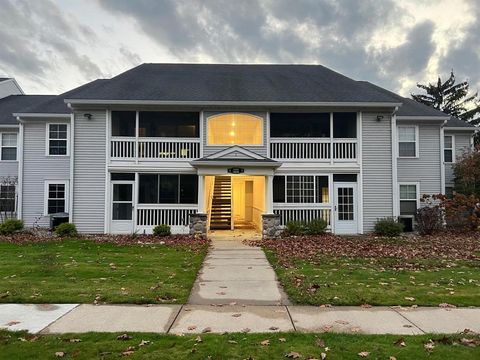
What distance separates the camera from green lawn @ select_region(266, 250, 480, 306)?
595cm

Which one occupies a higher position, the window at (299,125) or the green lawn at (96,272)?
the window at (299,125)

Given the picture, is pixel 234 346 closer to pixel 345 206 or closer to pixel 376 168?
pixel 345 206

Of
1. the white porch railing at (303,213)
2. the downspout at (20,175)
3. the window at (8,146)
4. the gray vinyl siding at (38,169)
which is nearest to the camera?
the white porch railing at (303,213)

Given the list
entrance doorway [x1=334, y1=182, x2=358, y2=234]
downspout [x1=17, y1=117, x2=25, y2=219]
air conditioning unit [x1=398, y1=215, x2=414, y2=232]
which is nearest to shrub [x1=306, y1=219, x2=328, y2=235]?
entrance doorway [x1=334, y1=182, x2=358, y2=234]

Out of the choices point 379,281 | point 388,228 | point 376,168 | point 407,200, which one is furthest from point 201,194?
point 407,200

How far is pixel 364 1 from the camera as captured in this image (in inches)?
715

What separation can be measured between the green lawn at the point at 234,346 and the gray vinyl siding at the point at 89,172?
11201 millimetres

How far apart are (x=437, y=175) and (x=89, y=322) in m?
17.3

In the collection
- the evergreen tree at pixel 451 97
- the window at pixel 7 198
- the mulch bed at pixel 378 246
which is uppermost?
the evergreen tree at pixel 451 97

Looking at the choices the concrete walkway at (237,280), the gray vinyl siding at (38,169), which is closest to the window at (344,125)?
the concrete walkway at (237,280)

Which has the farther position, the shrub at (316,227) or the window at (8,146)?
the window at (8,146)

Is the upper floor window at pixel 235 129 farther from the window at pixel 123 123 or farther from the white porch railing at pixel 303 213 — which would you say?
the window at pixel 123 123

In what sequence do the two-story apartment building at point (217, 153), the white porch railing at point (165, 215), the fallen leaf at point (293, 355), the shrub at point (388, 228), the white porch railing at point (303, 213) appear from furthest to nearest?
1. the white porch railing at point (303, 213)
2. the white porch railing at point (165, 215)
3. the two-story apartment building at point (217, 153)
4. the shrub at point (388, 228)
5. the fallen leaf at point (293, 355)

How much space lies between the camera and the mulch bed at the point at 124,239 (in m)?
12.5
